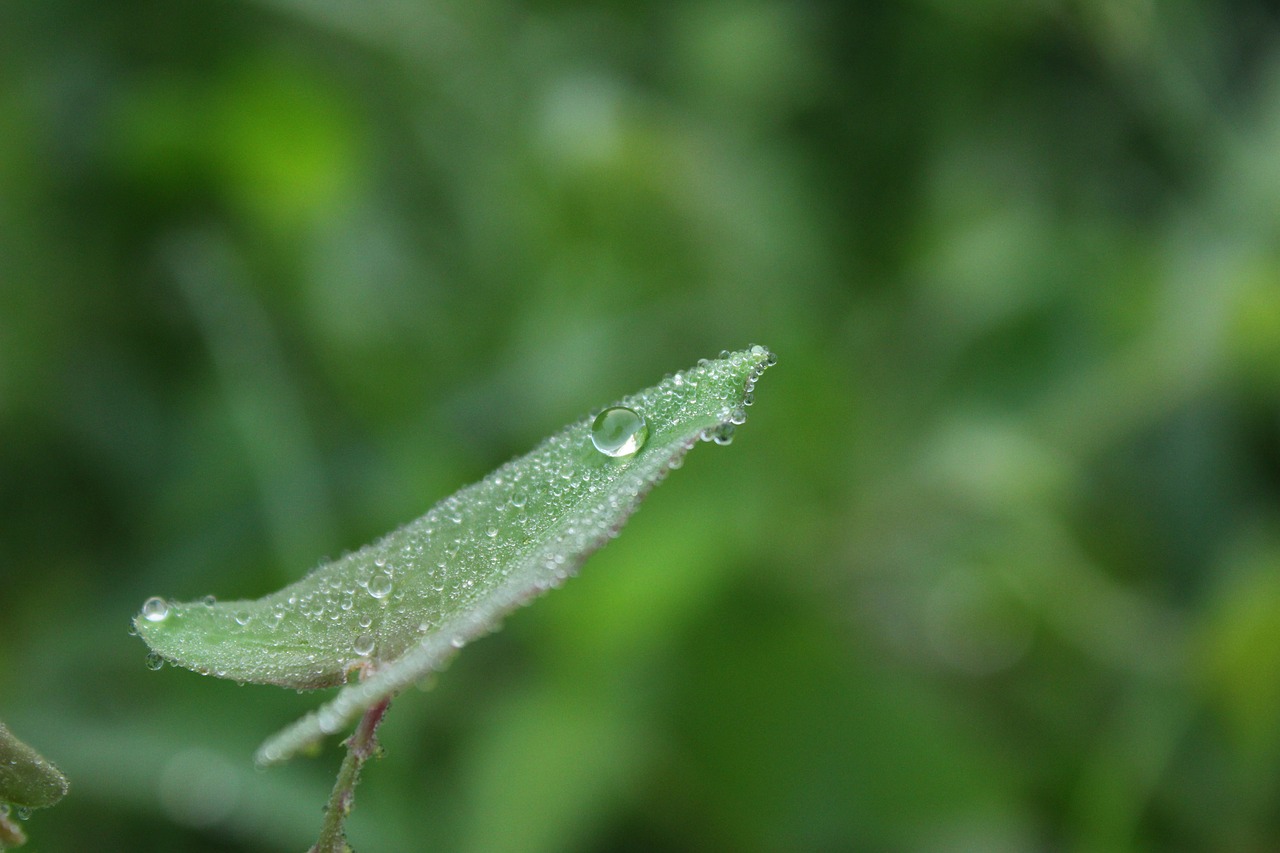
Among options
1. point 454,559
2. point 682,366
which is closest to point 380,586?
point 454,559

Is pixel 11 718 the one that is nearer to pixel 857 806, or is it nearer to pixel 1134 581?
pixel 857 806

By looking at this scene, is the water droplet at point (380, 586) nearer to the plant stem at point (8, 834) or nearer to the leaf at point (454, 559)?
the leaf at point (454, 559)

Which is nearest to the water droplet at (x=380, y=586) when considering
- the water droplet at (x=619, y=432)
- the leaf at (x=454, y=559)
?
the leaf at (x=454, y=559)

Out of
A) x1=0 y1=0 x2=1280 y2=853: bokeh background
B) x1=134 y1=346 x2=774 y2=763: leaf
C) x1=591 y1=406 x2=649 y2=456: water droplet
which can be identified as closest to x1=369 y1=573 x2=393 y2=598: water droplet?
x1=134 y1=346 x2=774 y2=763: leaf

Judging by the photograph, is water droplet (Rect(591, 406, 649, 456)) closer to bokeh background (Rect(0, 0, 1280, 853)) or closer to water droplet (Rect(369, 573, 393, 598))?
water droplet (Rect(369, 573, 393, 598))

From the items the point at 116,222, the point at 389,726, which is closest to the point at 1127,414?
the point at 389,726
